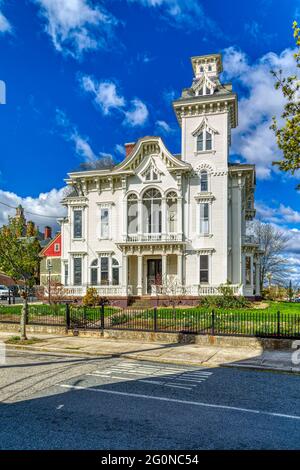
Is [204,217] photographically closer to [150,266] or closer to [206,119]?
[150,266]

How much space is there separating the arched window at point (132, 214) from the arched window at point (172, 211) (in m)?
2.71

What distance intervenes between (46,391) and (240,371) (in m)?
5.57

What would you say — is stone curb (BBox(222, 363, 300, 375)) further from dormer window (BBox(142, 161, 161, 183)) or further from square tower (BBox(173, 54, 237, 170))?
dormer window (BBox(142, 161, 161, 183))

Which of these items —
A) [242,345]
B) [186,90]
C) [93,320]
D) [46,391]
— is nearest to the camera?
[46,391]

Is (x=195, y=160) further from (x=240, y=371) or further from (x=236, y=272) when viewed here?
(x=240, y=371)

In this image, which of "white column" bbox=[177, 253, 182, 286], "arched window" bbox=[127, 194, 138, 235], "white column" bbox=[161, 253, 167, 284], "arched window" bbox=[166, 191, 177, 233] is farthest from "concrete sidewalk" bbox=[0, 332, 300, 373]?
"arched window" bbox=[166, 191, 177, 233]

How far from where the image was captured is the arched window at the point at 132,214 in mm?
29078

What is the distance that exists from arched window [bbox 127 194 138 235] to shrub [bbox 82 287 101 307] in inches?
220

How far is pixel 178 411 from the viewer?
264 inches

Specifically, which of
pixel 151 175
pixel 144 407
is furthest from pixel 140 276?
pixel 144 407

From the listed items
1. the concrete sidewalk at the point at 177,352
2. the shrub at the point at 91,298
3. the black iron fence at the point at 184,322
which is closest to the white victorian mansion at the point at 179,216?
the shrub at the point at 91,298

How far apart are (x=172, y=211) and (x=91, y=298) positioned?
30.8 feet

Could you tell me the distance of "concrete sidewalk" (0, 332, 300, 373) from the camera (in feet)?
35.9

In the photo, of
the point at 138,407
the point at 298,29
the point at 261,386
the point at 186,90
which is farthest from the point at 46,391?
the point at 186,90
